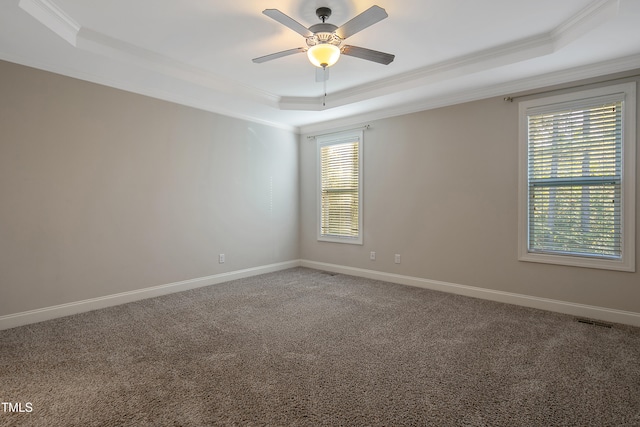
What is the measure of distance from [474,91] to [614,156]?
1.55 metres

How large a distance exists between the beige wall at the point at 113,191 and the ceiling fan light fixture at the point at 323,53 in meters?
2.41

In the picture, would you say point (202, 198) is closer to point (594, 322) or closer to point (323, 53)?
point (323, 53)

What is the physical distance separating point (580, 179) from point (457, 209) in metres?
1.26

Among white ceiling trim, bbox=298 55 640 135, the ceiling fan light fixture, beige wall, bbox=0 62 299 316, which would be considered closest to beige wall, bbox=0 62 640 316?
beige wall, bbox=0 62 299 316

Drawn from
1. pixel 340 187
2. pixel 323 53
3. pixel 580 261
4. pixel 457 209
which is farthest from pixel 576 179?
pixel 340 187

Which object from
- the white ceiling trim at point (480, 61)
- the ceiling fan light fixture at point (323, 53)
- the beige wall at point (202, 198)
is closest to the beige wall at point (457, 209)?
the beige wall at point (202, 198)

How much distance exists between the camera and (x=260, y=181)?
5.28 m

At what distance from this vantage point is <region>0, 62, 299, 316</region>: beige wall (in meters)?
3.10

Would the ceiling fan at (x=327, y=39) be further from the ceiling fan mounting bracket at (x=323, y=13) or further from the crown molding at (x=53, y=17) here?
the crown molding at (x=53, y=17)

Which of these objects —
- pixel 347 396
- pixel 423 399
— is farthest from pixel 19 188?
pixel 423 399

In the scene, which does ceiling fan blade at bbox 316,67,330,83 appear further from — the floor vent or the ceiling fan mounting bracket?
the floor vent

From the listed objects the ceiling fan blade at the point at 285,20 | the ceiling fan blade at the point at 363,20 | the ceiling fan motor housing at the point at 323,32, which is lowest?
the ceiling fan blade at the point at 363,20

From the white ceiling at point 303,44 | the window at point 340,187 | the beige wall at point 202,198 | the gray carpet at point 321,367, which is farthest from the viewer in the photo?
the window at point 340,187

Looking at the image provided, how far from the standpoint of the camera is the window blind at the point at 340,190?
207 inches
